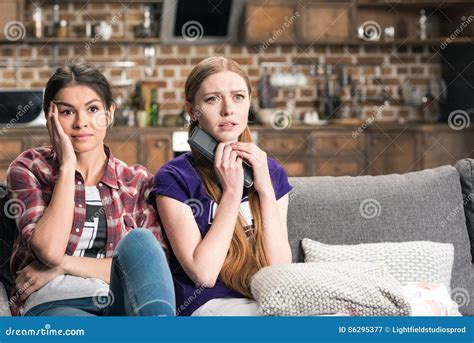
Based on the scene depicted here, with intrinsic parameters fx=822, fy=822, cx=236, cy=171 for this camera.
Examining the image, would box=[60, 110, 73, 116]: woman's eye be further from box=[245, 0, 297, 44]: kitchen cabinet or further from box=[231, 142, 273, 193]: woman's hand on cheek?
box=[245, 0, 297, 44]: kitchen cabinet

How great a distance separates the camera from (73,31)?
221 inches

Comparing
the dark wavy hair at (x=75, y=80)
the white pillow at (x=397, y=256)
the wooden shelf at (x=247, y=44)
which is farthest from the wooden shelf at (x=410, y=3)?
the dark wavy hair at (x=75, y=80)

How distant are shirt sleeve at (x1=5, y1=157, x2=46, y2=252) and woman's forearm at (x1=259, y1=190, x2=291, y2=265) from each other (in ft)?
1.67

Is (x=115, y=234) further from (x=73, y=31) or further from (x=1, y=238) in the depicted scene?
(x=73, y=31)

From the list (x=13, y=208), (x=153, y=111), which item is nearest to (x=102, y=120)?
(x=13, y=208)

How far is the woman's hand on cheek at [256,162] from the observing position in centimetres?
192

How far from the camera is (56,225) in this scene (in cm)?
177

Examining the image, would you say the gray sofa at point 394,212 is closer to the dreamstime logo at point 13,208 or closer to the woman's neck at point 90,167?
the woman's neck at point 90,167

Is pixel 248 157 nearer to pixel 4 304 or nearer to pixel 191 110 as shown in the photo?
pixel 191 110

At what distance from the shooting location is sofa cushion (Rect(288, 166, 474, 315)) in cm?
223

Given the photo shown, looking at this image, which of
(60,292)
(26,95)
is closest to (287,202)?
(60,292)

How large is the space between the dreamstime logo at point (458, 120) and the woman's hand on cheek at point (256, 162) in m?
3.68

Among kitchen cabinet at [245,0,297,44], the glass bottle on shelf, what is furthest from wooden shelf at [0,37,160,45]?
kitchen cabinet at [245,0,297,44]
